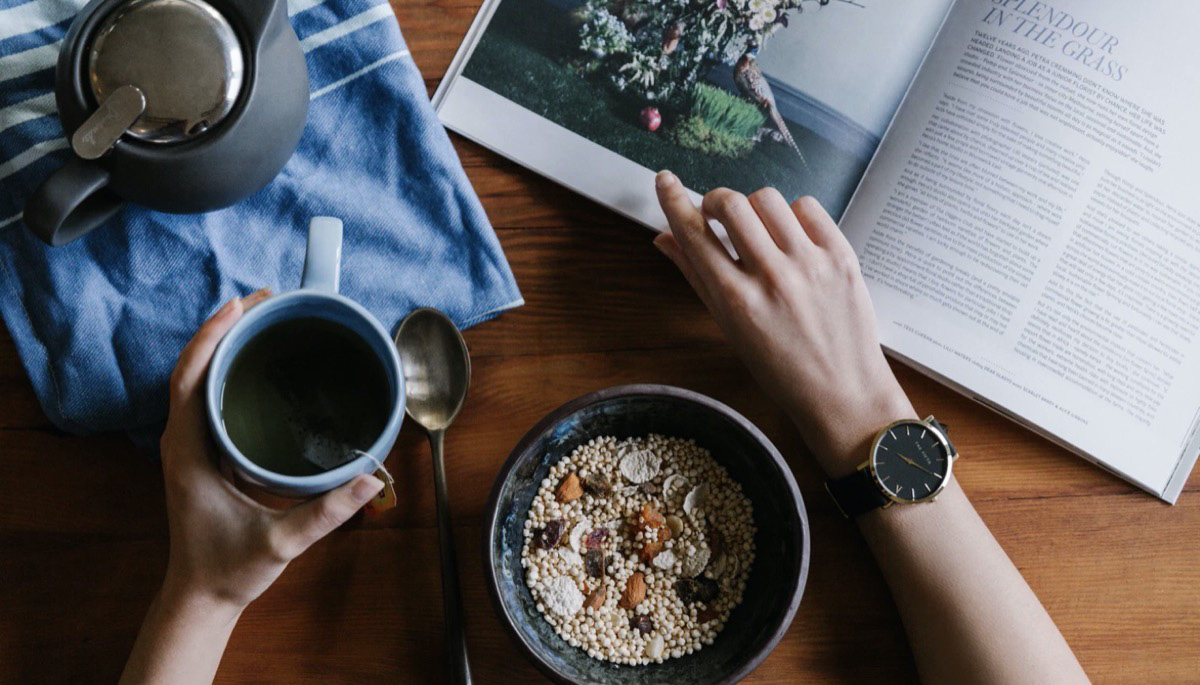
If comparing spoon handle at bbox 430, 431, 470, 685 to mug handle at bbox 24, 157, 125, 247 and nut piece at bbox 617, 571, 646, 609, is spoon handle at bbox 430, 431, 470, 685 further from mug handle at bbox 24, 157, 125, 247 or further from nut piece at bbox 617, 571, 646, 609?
mug handle at bbox 24, 157, 125, 247

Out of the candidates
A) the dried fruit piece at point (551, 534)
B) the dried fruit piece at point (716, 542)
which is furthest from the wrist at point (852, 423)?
the dried fruit piece at point (551, 534)

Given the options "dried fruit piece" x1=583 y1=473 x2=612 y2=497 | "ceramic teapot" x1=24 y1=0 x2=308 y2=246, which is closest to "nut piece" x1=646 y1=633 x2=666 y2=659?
"dried fruit piece" x1=583 y1=473 x2=612 y2=497

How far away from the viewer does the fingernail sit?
555 millimetres

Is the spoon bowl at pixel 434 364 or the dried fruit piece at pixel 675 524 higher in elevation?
the spoon bowl at pixel 434 364

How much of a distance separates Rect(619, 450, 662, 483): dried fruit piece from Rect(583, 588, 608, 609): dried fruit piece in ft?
0.29

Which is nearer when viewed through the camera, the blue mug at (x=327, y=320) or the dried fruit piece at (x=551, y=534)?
the blue mug at (x=327, y=320)

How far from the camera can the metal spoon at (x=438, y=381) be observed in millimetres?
680

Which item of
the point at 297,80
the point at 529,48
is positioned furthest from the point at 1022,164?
the point at 297,80

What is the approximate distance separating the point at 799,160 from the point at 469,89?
0.28 meters

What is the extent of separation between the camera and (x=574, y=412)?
2.06 ft

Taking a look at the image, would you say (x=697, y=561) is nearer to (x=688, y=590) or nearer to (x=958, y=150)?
(x=688, y=590)

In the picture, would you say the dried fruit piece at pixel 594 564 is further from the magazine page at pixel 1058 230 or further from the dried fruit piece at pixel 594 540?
the magazine page at pixel 1058 230

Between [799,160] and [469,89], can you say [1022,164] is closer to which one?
[799,160]

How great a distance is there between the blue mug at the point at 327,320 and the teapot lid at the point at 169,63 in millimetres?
99
